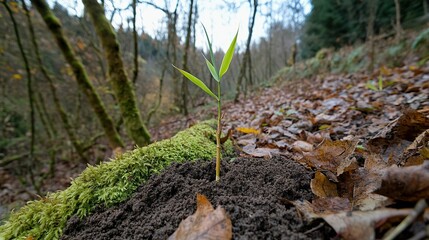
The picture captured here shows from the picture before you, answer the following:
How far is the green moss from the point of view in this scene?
3.14 feet

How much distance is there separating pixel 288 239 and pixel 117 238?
1.92 feet

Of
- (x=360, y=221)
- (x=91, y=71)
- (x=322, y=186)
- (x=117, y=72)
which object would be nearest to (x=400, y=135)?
(x=322, y=186)

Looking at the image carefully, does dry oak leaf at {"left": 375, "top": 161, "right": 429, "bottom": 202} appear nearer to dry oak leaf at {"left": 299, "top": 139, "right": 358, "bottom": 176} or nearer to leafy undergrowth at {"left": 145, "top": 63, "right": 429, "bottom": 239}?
leafy undergrowth at {"left": 145, "top": 63, "right": 429, "bottom": 239}

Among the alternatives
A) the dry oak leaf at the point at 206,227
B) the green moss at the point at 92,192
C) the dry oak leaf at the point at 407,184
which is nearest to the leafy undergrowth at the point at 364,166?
the dry oak leaf at the point at 407,184

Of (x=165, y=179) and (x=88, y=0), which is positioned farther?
(x=88, y=0)

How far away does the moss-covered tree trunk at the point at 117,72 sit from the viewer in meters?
3.73

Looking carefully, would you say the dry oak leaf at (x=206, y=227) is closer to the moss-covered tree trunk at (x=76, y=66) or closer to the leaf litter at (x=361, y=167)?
the leaf litter at (x=361, y=167)

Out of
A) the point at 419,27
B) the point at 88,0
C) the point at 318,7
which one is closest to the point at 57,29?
the point at 88,0

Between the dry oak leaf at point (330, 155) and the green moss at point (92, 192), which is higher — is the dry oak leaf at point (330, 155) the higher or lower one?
the higher one

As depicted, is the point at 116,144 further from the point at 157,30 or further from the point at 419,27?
the point at 419,27

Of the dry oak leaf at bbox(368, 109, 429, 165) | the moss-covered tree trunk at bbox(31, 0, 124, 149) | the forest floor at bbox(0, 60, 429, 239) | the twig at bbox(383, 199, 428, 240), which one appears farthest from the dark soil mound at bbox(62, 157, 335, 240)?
the moss-covered tree trunk at bbox(31, 0, 124, 149)

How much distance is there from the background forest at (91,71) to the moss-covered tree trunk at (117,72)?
0.05ft

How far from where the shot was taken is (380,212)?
1.98 ft

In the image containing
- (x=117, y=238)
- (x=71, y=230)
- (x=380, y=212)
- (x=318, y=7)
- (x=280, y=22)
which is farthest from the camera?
(x=280, y=22)
